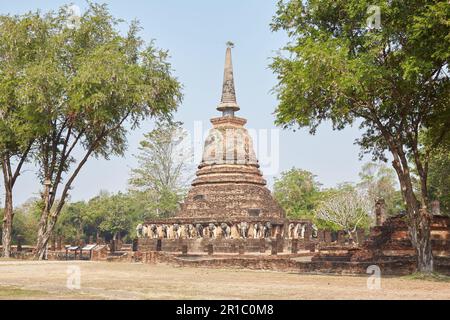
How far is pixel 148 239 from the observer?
1441 inches

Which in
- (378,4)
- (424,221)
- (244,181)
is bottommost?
(424,221)

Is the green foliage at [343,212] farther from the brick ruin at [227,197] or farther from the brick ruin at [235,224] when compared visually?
the brick ruin at [227,197]

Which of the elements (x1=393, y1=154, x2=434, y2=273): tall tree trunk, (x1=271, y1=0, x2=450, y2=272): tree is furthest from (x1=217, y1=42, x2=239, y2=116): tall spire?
(x1=393, y1=154, x2=434, y2=273): tall tree trunk

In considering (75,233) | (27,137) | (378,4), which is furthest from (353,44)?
(75,233)

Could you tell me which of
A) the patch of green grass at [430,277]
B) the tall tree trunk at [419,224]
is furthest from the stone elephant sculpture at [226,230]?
the patch of green grass at [430,277]

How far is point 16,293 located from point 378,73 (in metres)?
10.7

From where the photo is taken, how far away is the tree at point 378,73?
1437 centimetres

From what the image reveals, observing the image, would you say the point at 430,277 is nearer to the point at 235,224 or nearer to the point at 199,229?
the point at 235,224

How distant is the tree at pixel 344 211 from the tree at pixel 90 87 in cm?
2376

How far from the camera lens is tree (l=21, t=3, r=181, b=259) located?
70.9 feet

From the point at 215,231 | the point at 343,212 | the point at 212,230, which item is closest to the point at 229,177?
the point at 212,230

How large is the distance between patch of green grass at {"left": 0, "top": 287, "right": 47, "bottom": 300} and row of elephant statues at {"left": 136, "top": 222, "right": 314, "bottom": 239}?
946 inches

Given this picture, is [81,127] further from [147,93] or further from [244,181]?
[244,181]

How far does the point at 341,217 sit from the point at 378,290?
33.5m
